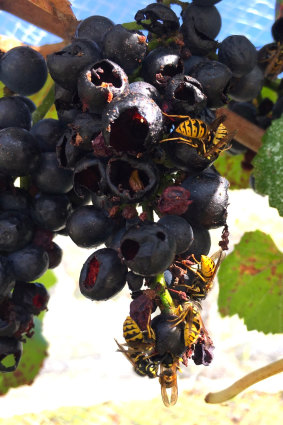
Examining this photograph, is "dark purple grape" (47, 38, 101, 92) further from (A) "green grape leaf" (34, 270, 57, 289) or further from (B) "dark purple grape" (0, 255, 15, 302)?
(A) "green grape leaf" (34, 270, 57, 289)

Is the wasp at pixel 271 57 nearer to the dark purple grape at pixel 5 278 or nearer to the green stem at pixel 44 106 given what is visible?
the green stem at pixel 44 106

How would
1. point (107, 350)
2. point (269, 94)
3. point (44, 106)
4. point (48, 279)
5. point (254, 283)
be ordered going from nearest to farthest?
point (44, 106) → point (269, 94) → point (254, 283) → point (48, 279) → point (107, 350)

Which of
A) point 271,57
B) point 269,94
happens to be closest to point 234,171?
point 269,94

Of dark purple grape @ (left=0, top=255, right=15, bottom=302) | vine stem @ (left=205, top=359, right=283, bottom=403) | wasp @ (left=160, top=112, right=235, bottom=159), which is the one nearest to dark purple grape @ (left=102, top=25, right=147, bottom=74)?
wasp @ (left=160, top=112, right=235, bottom=159)

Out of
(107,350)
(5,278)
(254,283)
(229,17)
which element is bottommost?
(107,350)

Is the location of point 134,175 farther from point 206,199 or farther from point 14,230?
point 14,230

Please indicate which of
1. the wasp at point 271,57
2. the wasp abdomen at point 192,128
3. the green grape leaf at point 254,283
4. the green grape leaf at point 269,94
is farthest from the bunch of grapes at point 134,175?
the green grape leaf at point 254,283

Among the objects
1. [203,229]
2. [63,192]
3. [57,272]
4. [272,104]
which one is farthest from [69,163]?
[57,272]
